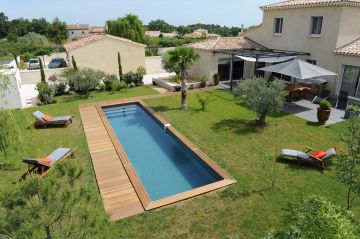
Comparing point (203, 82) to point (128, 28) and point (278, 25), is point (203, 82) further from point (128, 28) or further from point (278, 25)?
point (128, 28)

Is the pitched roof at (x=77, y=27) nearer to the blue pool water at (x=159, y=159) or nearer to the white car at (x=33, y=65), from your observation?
the white car at (x=33, y=65)

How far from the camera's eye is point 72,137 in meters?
16.6

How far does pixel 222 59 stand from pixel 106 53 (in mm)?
15105

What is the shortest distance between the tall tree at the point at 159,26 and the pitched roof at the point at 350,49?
Result: 474 ft

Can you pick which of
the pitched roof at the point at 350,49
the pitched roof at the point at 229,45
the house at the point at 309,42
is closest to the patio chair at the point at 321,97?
the house at the point at 309,42

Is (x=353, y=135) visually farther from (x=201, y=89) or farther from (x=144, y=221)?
(x=201, y=89)

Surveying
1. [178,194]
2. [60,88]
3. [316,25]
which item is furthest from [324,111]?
[60,88]

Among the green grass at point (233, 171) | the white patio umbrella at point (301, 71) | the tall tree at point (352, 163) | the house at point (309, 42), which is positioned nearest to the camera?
the tall tree at point (352, 163)

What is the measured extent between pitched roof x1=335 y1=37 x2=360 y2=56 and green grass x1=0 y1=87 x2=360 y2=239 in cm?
741

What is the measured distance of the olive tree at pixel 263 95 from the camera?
1634 centimetres

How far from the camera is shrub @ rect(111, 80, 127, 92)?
2739 centimetres

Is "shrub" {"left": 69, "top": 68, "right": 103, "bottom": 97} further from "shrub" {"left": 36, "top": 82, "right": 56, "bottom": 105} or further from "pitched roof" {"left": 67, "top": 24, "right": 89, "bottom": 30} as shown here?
"pitched roof" {"left": 67, "top": 24, "right": 89, "bottom": 30}

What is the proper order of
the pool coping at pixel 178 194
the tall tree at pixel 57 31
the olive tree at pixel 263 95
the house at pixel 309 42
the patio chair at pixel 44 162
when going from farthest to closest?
the tall tree at pixel 57 31
the house at pixel 309 42
the olive tree at pixel 263 95
the patio chair at pixel 44 162
the pool coping at pixel 178 194

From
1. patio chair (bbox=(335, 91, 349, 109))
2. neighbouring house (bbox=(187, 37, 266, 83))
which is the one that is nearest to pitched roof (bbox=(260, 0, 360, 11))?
neighbouring house (bbox=(187, 37, 266, 83))
